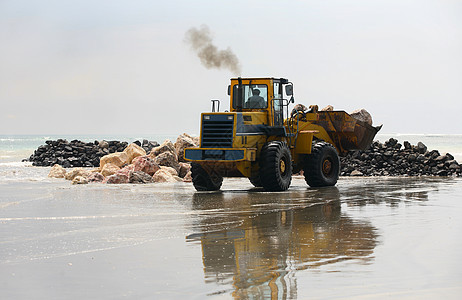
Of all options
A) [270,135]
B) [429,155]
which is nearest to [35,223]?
[270,135]

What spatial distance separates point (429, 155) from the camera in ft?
92.7

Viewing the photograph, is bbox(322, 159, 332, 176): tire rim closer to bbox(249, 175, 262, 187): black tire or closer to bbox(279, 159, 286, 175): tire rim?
bbox(249, 175, 262, 187): black tire

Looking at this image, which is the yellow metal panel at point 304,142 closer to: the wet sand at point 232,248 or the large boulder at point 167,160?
the wet sand at point 232,248

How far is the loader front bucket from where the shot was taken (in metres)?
21.8

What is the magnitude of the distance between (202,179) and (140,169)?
5040 mm

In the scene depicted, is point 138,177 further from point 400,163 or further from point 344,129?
point 400,163

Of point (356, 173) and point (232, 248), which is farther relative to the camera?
point (356, 173)

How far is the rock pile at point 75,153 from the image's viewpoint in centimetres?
4012

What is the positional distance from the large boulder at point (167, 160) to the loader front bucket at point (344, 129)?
259 inches

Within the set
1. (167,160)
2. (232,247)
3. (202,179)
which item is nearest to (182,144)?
(167,160)

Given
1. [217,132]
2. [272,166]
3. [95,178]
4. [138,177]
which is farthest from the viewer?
[95,178]

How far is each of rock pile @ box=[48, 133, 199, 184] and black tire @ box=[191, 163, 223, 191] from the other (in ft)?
12.4

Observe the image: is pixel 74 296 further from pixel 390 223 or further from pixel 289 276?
pixel 390 223

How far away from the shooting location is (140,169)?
940 inches
